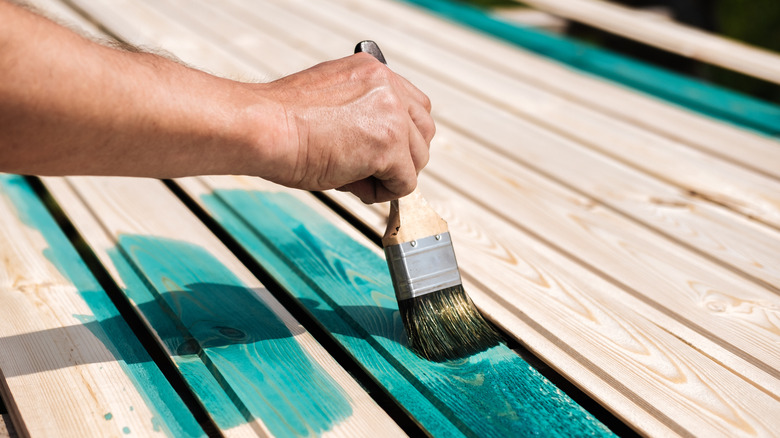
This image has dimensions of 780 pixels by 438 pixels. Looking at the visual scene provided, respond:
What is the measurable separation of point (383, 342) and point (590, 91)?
5.93ft

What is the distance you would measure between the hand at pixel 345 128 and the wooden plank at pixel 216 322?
0.32m

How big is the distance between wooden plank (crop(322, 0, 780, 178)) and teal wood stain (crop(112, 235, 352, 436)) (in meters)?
1.29

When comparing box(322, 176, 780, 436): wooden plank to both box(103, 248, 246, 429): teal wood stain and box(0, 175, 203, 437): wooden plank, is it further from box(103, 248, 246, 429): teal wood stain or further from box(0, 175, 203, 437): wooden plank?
box(0, 175, 203, 437): wooden plank

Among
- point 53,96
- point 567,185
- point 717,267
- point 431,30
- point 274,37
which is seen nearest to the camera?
point 53,96

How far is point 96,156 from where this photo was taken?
3.64 feet

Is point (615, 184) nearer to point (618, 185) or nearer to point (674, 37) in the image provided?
point (618, 185)

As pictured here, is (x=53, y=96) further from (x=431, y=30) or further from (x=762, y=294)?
(x=431, y=30)

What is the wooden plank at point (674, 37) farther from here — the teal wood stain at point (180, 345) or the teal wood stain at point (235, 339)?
the teal wood stain at point (180, 345)

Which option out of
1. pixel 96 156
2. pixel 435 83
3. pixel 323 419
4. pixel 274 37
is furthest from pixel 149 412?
pixel 274 37

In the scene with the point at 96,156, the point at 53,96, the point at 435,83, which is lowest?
the point at 435,83

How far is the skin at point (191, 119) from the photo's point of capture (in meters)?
1.01

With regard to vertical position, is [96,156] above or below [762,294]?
above

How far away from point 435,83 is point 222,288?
1537mm

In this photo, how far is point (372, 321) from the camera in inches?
58.7
